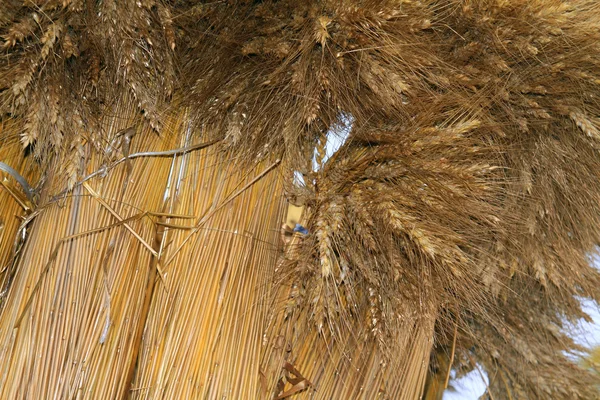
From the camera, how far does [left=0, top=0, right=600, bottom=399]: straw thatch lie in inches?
25.5

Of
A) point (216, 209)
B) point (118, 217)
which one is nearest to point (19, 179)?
point (118, 217)

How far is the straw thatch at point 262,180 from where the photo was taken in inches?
25.5

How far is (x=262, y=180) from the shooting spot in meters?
0.73

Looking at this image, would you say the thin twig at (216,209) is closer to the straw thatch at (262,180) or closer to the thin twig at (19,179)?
the straw thatch at (262,180)

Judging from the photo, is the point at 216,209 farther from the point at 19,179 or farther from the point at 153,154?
the point at 19,179

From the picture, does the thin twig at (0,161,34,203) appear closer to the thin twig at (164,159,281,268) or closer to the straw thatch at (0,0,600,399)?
the straw thatch at (0,0,600,399)

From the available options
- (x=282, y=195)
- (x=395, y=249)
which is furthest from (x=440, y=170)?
(x=282, y=195)

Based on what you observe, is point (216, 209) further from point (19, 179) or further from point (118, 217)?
point (19, 179)

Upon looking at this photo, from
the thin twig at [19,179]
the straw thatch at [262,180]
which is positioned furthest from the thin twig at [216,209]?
the thin twig at [19,179]

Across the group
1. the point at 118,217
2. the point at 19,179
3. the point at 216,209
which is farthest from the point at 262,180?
the point at 19,179

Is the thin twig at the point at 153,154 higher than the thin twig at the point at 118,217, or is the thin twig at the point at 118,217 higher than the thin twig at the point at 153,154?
the thin twig at the point at 153,154

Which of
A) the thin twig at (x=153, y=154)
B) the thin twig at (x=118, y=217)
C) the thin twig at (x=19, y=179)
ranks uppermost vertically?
the thin twig at (x=153, y=154)

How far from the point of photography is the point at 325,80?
0.66m

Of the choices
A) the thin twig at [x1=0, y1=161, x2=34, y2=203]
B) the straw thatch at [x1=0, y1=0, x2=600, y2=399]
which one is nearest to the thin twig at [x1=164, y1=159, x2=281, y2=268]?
the straw thatch at [x1=0, y1=0, x2=600, y2=399]
